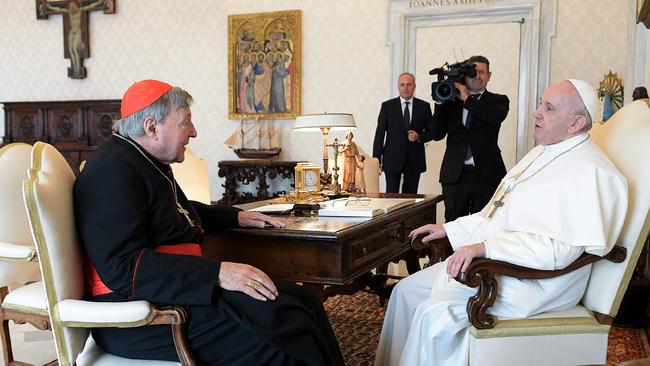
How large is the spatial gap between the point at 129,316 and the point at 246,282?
Result: 38 centimetres

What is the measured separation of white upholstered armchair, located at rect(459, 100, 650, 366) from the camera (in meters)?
2.12

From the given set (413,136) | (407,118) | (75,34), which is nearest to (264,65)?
(407,118)

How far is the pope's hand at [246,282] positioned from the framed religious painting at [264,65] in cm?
673

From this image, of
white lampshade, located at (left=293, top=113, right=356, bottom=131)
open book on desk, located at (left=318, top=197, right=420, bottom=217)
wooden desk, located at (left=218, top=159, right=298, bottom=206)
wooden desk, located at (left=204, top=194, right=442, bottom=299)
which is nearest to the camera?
wooden desk, located at (left=204, top=194, right=442, bottom=299)

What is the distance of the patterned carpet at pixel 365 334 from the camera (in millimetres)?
3312

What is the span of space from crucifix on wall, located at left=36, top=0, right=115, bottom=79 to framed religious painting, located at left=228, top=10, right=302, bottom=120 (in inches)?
103

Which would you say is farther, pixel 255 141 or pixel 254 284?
pixel 255 141

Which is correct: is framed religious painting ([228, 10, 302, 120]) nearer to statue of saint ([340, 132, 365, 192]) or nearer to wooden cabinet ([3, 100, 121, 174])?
wooden cabinet ([3, 100, 121, 174])

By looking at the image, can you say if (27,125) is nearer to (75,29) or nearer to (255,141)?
(75,29)

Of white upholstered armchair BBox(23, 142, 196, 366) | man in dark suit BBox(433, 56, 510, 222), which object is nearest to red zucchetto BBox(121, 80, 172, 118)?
white upholstered armchair BBox(23, 142, 196, 366)

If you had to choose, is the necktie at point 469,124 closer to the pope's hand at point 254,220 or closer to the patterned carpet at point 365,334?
the patterned carpet at point 365,334

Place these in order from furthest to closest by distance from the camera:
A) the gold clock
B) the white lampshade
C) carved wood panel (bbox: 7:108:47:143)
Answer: carved wood panel (bbox: 7:108:47:143) → the white lampshade → the gold clock

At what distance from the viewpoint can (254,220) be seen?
2639 millimetres

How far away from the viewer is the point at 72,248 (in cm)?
198
